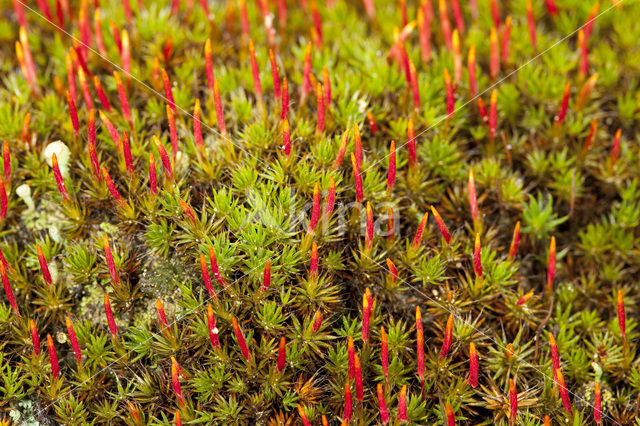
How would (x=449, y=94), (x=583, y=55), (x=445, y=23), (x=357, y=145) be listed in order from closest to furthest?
(x=357, y=145), (x=449, y=94), (x=583, y=55), (x=445, y=23)

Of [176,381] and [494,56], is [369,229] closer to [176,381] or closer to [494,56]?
[176,381]

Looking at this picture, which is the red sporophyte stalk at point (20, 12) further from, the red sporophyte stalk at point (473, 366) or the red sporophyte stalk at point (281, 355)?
Result: the red sporophyte stalk at point (473, 366)

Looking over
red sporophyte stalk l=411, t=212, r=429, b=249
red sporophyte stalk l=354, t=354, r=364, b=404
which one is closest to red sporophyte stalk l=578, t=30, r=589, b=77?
red sporophyte stalk l=411, t=212, r=429, b=249

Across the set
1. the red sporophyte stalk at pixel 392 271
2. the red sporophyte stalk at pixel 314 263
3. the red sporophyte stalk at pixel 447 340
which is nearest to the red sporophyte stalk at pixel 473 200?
the red sporophyte stalk at pixel 392 271

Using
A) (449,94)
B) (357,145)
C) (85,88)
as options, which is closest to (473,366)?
(357,145)

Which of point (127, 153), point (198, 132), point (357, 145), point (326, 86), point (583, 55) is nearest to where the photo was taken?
point (357, 145)

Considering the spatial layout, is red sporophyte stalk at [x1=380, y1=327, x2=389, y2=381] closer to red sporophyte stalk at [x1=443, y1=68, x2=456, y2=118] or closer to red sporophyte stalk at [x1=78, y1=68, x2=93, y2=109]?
red sporophyte stalk at [x1=443, y1=68, x2=456, y2=118]

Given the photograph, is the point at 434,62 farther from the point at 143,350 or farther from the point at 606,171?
the point at 143,350

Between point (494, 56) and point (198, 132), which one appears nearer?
point (198, 132)

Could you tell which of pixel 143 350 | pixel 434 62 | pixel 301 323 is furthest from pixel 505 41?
pixel 143 350
